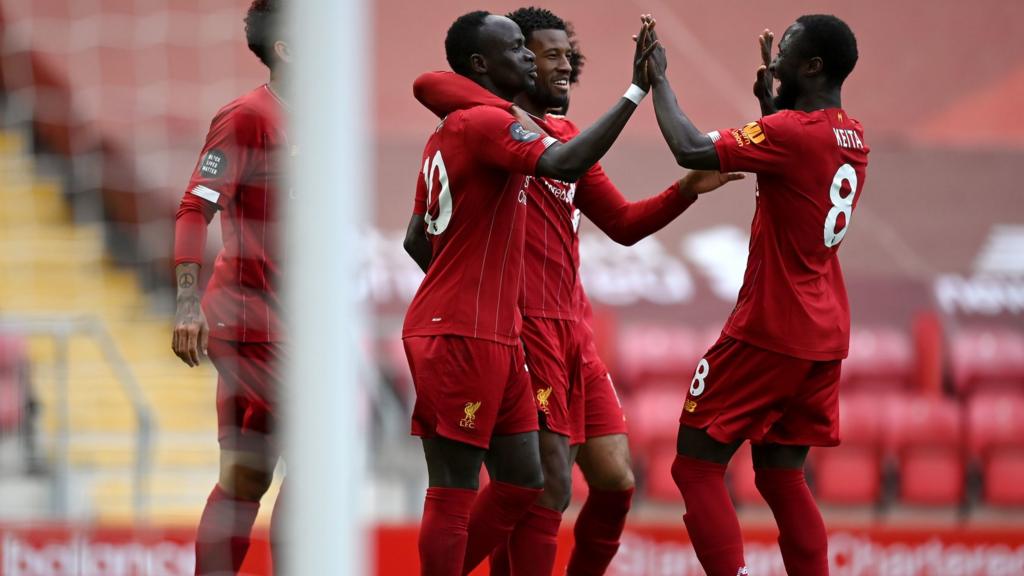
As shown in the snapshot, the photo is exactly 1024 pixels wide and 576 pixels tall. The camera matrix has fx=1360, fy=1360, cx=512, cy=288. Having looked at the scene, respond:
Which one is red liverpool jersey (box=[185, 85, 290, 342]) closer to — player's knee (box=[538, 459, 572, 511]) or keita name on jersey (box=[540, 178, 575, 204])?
keita name on jersey (box=[540, 178, 575, 204])

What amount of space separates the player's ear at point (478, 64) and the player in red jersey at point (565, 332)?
338 mm

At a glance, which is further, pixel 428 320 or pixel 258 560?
pixel 258 560

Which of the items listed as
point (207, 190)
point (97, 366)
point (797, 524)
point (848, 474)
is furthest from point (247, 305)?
point (848, 474)

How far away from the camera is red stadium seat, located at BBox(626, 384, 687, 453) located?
336 inches

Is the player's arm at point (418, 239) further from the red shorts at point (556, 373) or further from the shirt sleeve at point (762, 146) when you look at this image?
the shirt sleeve at point (762, 146)

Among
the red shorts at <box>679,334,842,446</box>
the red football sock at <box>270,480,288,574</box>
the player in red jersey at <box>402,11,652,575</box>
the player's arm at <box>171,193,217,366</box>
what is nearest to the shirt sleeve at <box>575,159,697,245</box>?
the red shorts at <box>679,334,842,446</box>

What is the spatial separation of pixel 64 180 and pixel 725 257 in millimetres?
4766

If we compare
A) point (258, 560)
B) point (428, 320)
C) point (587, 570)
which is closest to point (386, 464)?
point (258, 560)

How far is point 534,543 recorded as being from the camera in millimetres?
4238

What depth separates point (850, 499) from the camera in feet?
28.1

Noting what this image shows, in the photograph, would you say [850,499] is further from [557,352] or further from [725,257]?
[557,352]

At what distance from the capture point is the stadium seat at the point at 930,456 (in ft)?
28.2

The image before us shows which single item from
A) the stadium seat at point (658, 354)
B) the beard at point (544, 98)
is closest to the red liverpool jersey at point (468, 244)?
the beard at point (544, 98)

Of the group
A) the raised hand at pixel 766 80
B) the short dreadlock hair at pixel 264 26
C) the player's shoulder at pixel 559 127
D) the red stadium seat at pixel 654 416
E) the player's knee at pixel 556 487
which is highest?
the short dreadlock hair at pixel 264 26
